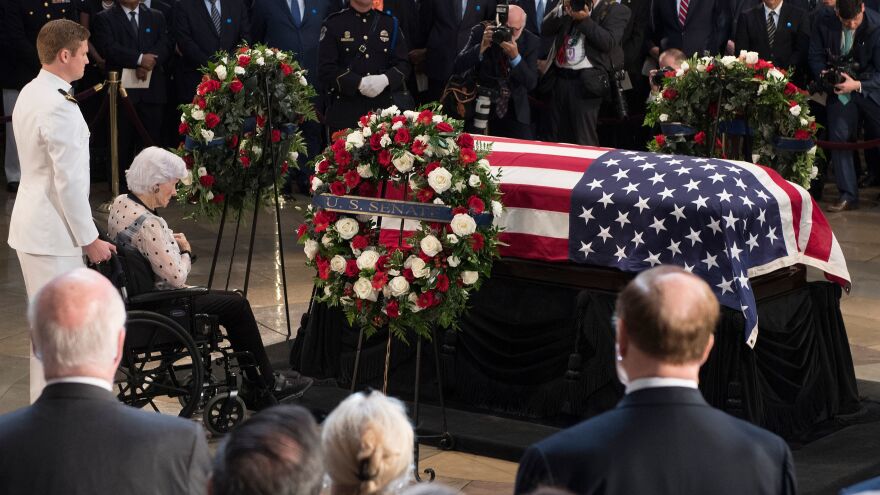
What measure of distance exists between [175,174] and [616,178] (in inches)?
79.1

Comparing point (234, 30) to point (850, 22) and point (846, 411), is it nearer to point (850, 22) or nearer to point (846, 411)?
point (850, 22)

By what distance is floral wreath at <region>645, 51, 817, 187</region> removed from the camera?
7.75m

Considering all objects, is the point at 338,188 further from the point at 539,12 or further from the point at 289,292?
the point at 539,12

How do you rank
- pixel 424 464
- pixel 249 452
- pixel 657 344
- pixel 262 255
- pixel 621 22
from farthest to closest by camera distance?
pixel 621 22, pixel 262 255, pixel 424 464, pixel 657 344, pixel 249 452

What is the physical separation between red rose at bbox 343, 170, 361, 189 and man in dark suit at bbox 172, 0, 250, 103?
244 inches

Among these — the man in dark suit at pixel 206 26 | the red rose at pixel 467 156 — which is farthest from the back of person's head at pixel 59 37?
the man in dark suit at pixel 206 26

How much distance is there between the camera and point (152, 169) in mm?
6234

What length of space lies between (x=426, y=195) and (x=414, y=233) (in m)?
0.23

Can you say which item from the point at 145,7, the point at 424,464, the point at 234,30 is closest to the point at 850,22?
the point at 234,30

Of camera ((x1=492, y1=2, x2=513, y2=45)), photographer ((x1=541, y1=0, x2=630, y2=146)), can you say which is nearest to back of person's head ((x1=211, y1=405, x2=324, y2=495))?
camera ((x1=492, y1=2, x2=513, y2=45))

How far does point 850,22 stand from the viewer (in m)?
11.8

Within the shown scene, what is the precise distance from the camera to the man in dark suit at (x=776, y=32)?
1212cm

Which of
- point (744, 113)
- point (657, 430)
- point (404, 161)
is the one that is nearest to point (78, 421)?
point (657, 430)

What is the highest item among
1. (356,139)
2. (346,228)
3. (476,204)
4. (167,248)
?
(356,139)
